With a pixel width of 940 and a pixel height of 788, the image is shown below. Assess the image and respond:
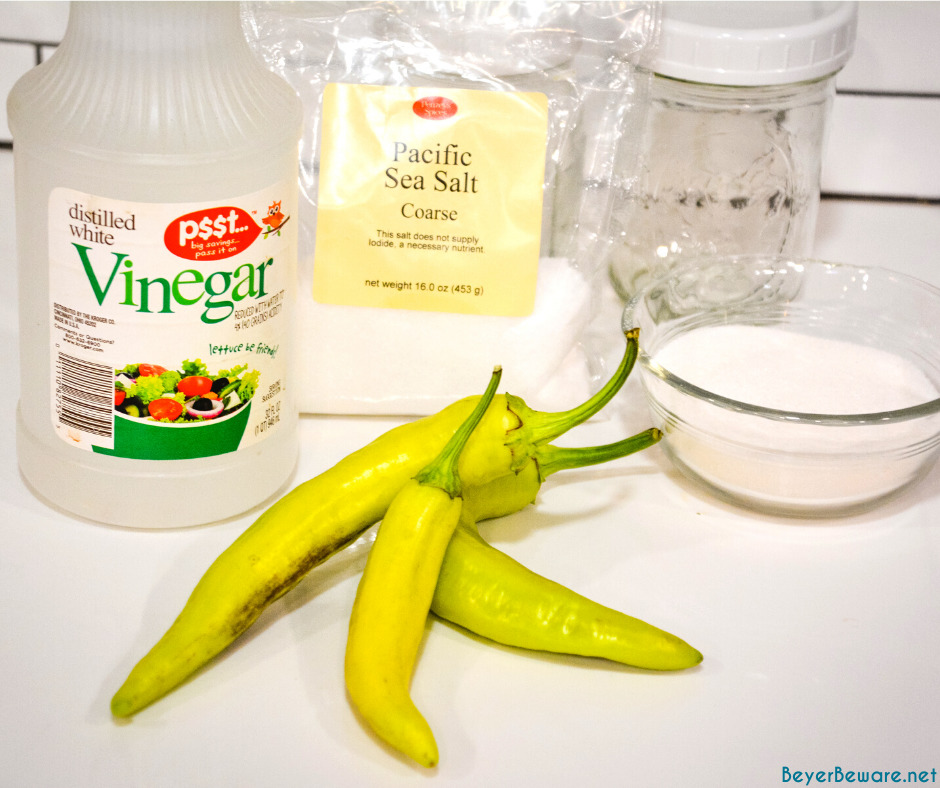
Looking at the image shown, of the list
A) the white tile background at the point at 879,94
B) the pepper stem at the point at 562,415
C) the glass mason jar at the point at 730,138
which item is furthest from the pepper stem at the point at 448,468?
the white tile background at the point at 879,94

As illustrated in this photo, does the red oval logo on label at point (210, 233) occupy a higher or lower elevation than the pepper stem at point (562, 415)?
higher

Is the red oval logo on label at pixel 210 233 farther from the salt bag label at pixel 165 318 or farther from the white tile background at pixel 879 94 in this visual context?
the white tile background at pixel 879 94

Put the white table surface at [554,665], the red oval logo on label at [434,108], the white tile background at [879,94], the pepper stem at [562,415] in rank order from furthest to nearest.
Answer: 1. the white tile background at [879,94]
2. the red oval logo on label at [434,108]
3. the pepper stem at [562,415]
4. the white table surface at [554,665]

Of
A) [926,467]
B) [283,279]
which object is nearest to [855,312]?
[926,467]

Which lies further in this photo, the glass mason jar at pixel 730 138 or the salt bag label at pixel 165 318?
the glass mason jar at pixel 730 138

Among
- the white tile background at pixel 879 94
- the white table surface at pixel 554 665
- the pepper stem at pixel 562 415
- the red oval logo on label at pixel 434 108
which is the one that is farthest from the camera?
the white tile background at pixel 879 94

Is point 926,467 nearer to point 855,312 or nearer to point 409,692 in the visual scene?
point 855,312

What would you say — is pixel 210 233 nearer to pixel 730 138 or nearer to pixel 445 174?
pixel 445 174
